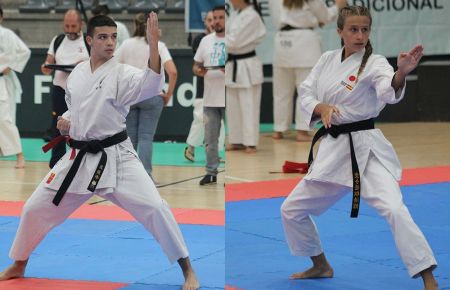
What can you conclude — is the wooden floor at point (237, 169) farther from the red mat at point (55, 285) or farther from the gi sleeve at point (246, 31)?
the red mat at point (55, 285)

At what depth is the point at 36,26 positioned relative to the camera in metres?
15.4

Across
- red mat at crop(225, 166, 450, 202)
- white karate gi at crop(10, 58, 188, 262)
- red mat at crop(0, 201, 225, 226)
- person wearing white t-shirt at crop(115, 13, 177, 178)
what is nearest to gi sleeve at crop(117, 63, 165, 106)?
white karate gi at crop(10, 58, 188, 262)

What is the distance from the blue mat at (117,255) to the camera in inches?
212

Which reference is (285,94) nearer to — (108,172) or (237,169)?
(237,169)

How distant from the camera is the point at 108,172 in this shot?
510 centimetres

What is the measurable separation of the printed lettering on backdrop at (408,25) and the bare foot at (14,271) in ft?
27.5

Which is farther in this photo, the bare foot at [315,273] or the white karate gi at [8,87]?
the white karate gi at [8,87]

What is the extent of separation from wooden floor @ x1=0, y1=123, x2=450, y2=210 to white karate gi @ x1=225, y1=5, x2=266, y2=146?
20 centimetres

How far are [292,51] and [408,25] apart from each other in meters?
3.97

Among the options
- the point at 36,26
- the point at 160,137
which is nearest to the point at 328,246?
the point at 160,137

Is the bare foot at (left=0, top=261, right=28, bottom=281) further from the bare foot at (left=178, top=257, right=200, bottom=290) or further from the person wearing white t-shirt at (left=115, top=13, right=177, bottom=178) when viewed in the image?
the person wearing white t-shirt at (left=115, top=13, right=177, bottom=178)

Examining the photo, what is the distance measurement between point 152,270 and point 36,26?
1050 centimetres

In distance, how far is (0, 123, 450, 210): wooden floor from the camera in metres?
8.15

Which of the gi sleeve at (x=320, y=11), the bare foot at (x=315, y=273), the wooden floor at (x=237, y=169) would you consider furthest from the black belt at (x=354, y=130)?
the gi sleeve at (x=320, y=11)
